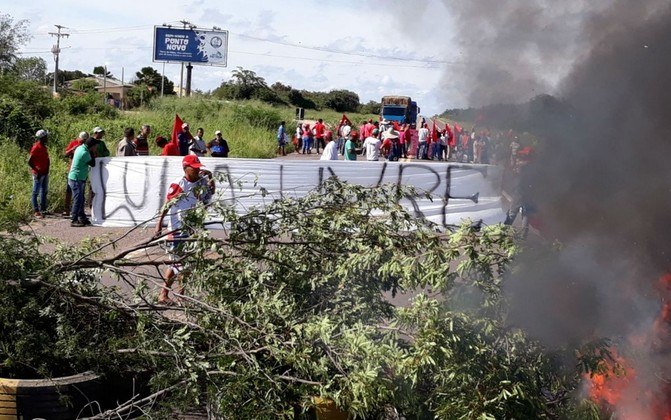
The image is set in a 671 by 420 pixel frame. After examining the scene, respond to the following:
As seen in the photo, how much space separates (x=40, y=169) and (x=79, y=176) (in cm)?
86

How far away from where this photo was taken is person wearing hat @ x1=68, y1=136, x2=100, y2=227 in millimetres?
12828

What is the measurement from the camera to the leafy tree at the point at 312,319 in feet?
15.1

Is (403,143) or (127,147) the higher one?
(403,143)

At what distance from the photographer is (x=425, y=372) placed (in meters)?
4.66

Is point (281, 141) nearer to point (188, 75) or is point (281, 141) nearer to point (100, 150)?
point (100, 150)

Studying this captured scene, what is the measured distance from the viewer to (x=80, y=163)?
12820mm

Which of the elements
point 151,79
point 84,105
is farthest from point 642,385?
point 151,79

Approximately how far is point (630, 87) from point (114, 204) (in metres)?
10.4

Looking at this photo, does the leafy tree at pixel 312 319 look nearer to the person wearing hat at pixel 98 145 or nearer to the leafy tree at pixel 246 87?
the person wearing hat at pixel 98 145

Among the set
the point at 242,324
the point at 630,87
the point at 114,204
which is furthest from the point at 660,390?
the point at 114,204

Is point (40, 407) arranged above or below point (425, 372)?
below

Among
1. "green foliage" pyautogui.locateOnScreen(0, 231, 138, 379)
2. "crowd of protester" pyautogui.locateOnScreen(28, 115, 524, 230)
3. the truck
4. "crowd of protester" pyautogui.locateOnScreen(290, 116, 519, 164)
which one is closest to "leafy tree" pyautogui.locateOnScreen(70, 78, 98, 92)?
the truck

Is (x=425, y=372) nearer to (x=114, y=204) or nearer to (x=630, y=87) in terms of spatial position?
(x=630, y=87)

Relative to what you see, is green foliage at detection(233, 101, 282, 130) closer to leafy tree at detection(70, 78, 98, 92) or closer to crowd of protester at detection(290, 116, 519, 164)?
crowd of protester at detection(290, 116, 519, 164)
